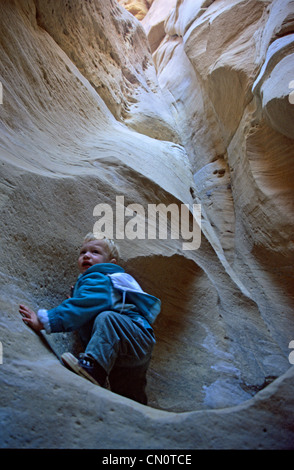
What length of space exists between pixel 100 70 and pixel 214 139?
2084 millimetres

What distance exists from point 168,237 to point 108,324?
4.70 ft

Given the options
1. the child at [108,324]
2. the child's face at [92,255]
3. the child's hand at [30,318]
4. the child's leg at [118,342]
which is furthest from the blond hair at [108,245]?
the child's hand at [30,318]

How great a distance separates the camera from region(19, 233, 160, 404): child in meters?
1.77

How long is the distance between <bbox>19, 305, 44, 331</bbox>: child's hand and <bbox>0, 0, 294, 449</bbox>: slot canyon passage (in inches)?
1.4

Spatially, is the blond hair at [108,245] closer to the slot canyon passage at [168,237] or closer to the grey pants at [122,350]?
the slot canyon passage at [168,237]

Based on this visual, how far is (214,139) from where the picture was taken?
17.8 feet

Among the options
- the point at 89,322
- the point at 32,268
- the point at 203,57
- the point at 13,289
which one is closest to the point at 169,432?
the point at 89,322

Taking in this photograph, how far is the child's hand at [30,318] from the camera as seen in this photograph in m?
1.82

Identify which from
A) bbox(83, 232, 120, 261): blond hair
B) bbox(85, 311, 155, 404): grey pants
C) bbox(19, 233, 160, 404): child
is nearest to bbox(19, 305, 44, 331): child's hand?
bbox(19, 233, 160, 404): child
